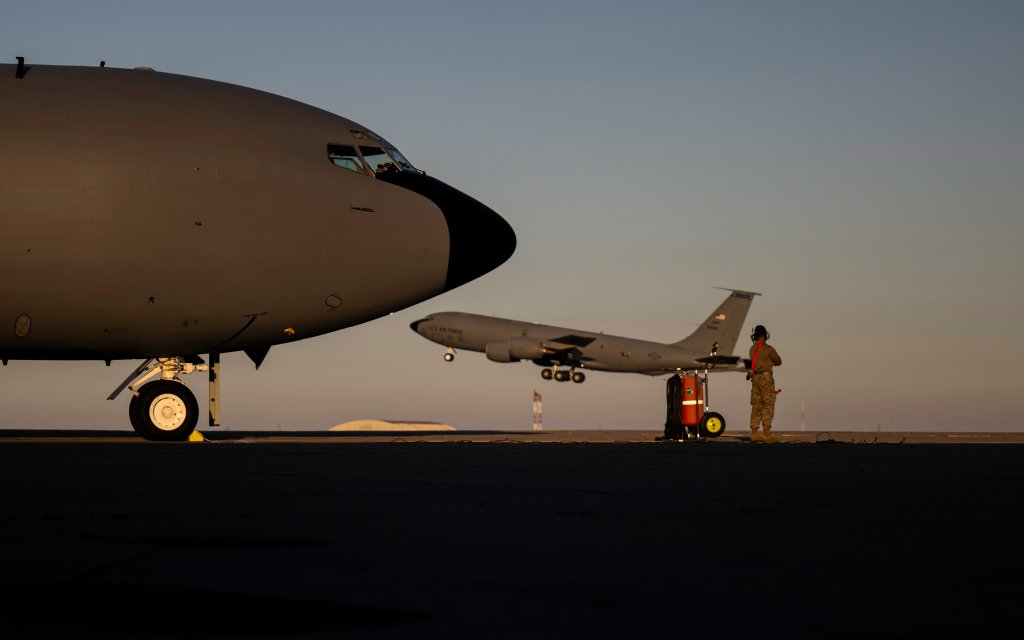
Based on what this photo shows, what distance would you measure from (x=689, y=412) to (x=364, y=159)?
8.99 metres

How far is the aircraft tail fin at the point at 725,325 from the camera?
83.2 meters

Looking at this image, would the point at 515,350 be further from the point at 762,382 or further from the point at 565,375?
the point at 762,382

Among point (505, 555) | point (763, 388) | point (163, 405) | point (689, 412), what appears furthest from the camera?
point (689, 412)

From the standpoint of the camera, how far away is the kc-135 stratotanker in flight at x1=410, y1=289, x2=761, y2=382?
8094 centimetres

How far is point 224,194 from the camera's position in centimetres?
2022

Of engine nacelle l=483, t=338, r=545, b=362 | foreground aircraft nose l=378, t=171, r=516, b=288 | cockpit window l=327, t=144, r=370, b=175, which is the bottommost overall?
foreground aircraft nose l=378, t=171, r=516, b=288

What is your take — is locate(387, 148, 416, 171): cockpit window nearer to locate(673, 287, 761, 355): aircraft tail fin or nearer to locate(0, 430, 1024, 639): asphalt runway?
locate(0, 430, 1024, 639): asphalt runway

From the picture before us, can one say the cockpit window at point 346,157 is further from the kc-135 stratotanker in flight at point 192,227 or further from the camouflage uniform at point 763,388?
the camouflage uniform at point 763,388

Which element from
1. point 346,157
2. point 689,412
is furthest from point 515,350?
point 346,157

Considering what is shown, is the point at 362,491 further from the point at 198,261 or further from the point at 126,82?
the point at 126,82

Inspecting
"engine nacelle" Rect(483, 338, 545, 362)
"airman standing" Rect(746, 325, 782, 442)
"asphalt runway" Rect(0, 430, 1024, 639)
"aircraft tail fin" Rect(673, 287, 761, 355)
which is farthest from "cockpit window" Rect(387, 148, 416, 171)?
"aircraft tail fin" Rect(673, 287, 761, 355)

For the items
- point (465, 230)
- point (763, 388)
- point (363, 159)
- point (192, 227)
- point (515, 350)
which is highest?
point (515, 350)

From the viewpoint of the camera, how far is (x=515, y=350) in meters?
79.5

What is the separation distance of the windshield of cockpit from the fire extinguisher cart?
25.6ft
